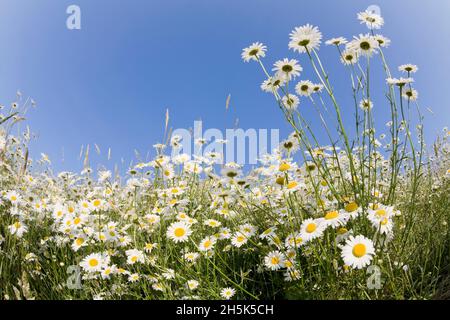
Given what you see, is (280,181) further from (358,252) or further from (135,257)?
(135,257)

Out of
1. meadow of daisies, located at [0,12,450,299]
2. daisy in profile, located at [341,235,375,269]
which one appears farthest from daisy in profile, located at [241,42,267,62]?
daisy in profile, located at [341,235,375,269]

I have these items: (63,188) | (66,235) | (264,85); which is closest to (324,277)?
(264,85)

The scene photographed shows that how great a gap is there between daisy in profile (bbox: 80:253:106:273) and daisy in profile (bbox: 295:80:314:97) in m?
1.46

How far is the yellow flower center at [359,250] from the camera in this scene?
159 cm

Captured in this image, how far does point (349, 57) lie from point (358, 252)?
1116 mm

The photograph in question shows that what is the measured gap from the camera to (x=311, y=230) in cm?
175

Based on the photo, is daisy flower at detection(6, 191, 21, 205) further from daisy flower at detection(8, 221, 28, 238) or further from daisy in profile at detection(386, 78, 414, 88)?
daisy in profile at detection(386, 78, 414, 88)

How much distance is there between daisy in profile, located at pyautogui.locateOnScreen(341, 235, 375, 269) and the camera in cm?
156

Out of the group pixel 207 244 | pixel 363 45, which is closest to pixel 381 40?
pixel 363 45

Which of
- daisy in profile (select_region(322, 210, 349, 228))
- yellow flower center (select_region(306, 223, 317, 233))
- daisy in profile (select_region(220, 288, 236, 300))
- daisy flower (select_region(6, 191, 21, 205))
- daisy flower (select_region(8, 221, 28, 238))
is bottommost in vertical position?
daisy in profile (select_region(220, 288, 236, 300))

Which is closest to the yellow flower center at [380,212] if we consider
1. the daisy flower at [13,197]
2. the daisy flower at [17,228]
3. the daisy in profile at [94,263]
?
the daisy in profile at [94,263]
